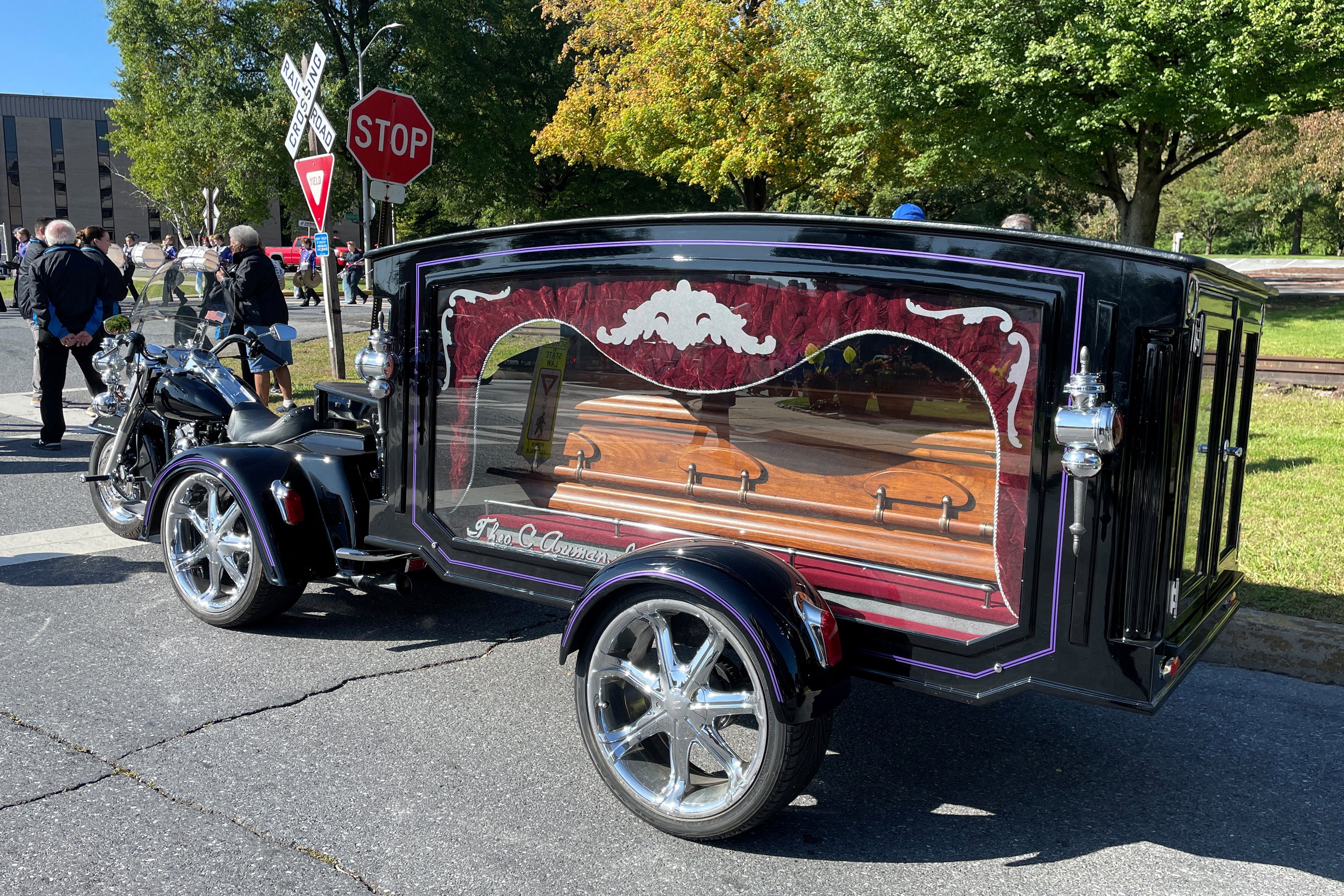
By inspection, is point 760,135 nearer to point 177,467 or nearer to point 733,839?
point 177,467

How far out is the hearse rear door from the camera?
2727 mm

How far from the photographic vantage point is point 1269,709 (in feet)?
12.5

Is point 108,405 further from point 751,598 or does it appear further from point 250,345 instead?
point 751,598

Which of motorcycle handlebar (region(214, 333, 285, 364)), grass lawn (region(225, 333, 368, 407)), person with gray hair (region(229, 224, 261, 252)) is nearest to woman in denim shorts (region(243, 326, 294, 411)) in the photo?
motorcycle handlebar (region(214, 333, 285, 364))

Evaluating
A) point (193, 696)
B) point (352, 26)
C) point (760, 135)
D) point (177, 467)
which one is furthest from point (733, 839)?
point (352, 26)

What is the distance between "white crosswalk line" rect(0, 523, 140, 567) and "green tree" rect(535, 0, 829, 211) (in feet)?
59.6

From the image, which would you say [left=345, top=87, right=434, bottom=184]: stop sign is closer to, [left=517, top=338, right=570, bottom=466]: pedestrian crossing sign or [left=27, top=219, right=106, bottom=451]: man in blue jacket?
[left=27, top=219, right=106, bottom=451]: man in blue jacket

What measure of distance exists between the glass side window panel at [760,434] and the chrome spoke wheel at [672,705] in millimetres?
407

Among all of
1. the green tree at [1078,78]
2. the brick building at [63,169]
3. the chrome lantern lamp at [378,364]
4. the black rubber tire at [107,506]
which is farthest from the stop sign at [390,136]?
the brick building at [63,169]

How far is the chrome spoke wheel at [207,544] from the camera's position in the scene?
4.34 meters

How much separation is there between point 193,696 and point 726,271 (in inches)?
99.8

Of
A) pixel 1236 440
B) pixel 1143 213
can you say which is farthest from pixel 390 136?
pixel 1143 213

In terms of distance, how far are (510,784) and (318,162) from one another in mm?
7629

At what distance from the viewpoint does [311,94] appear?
10195mm
